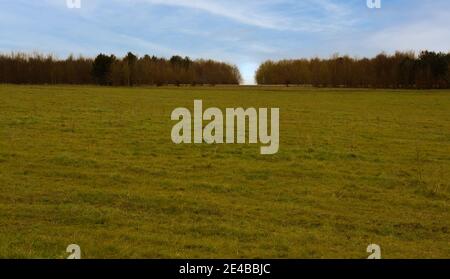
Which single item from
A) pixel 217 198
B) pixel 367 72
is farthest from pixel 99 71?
pixel 217 198

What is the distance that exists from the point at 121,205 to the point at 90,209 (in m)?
0.76

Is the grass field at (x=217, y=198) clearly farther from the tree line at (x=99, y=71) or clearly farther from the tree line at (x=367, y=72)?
the tree line at (x=99, y=71)

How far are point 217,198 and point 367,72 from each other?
125 m

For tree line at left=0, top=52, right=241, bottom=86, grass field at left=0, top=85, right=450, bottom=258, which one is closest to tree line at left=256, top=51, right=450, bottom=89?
tree line at left=0, top=52, right=241, bottom=86

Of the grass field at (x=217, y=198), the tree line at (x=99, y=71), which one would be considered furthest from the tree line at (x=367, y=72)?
the grass field at (x=217, y=198)

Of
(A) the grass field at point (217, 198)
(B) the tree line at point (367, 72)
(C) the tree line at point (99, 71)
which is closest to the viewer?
(A) the grass field at point (217, 198)

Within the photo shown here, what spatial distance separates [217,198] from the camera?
11.2 m

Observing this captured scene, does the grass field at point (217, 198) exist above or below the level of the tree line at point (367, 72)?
below

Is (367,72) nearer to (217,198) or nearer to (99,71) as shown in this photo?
(99,71)

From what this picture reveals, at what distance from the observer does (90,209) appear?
9781mm

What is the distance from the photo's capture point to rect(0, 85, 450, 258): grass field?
8.04m

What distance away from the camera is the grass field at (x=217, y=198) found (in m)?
8.04

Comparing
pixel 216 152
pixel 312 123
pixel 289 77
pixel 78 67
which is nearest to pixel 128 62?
pixel 78 67

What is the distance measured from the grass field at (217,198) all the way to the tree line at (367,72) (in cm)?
9658
